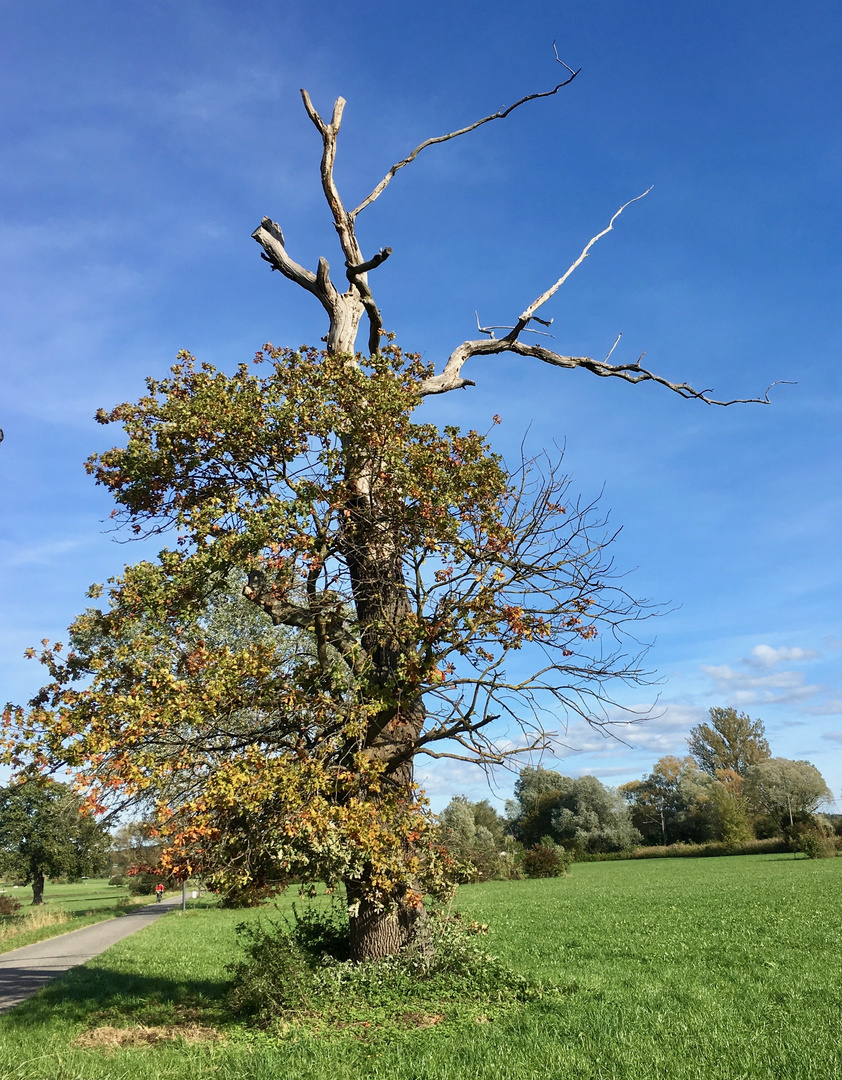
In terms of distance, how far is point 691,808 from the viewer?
67.5m

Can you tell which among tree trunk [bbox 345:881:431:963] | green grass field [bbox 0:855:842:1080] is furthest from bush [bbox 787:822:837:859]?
tree trunk [bbox 345:881:431:963]

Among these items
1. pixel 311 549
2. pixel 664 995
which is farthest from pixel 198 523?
pixel 664 995

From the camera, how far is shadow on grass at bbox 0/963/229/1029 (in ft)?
32.3

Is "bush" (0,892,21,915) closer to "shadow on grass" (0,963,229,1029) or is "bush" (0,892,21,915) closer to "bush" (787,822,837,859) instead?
"shadow on grass" (0,963,229,1029)

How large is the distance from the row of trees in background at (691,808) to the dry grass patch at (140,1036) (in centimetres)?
3697

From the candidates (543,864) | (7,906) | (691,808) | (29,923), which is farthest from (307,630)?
(691,808)

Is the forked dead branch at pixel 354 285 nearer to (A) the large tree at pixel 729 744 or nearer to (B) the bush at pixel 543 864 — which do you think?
(B) the bush at pixel 543 864

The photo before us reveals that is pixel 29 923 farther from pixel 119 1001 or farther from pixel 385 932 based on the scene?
pixel 385 932

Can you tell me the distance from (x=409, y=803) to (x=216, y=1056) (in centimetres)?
338

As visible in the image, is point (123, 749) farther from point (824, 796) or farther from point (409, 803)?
point (824, 796)

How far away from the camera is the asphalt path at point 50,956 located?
43.1 ft

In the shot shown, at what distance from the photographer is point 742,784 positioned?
77562mm

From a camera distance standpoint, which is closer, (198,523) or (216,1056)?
(216,1056)

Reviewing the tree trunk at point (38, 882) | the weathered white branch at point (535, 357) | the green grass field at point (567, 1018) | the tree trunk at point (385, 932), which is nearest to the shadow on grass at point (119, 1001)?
the green grass field at point (567, 1018)
